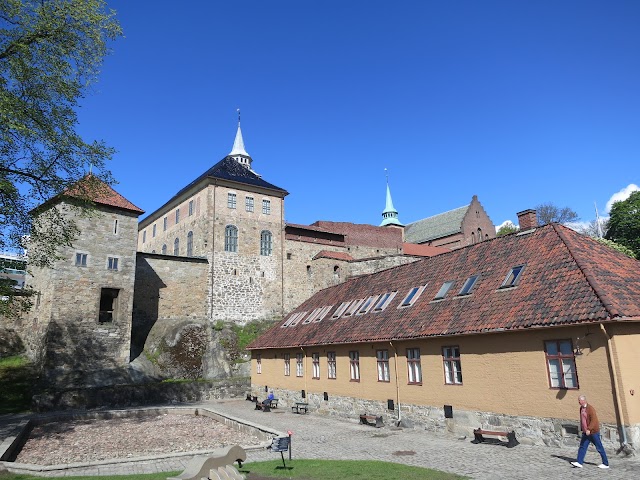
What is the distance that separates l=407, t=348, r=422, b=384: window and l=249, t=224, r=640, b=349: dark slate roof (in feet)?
2.35

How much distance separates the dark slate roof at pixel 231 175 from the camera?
132ft

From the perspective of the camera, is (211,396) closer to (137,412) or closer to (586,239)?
(137,412)

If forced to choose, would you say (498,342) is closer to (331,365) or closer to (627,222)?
(331,365)

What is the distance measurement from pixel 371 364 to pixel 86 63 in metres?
14.7

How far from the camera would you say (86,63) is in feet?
50.0

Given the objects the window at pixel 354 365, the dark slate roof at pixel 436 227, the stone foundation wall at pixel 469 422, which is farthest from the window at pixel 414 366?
the dark slate roof at pixel 436 227

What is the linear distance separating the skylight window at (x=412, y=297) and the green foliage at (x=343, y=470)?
26.5 feet

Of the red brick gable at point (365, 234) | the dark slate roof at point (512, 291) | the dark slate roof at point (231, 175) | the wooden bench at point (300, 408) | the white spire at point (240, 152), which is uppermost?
the white spire at point (240, 152)

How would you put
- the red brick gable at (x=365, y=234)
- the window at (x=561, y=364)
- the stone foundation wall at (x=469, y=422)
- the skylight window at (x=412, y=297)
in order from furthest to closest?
the red brick gable at (x=365, y=234)
the skylight window at (x=412, y=297)
the window at (x=561, y=364)
the stone foundation wall at (x=469, y=422)

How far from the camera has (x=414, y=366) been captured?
645 inches

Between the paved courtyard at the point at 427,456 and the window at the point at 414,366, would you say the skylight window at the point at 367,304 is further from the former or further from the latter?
the paved courtyard at the point at 427,456

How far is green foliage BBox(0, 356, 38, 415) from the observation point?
22.6m

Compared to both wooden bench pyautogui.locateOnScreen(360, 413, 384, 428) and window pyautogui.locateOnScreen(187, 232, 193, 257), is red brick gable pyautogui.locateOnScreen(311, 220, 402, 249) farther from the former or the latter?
wooden bench pyautogui.locateOnScreen(360, 413, 384, 428)

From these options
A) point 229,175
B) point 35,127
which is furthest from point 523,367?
point 229,175
